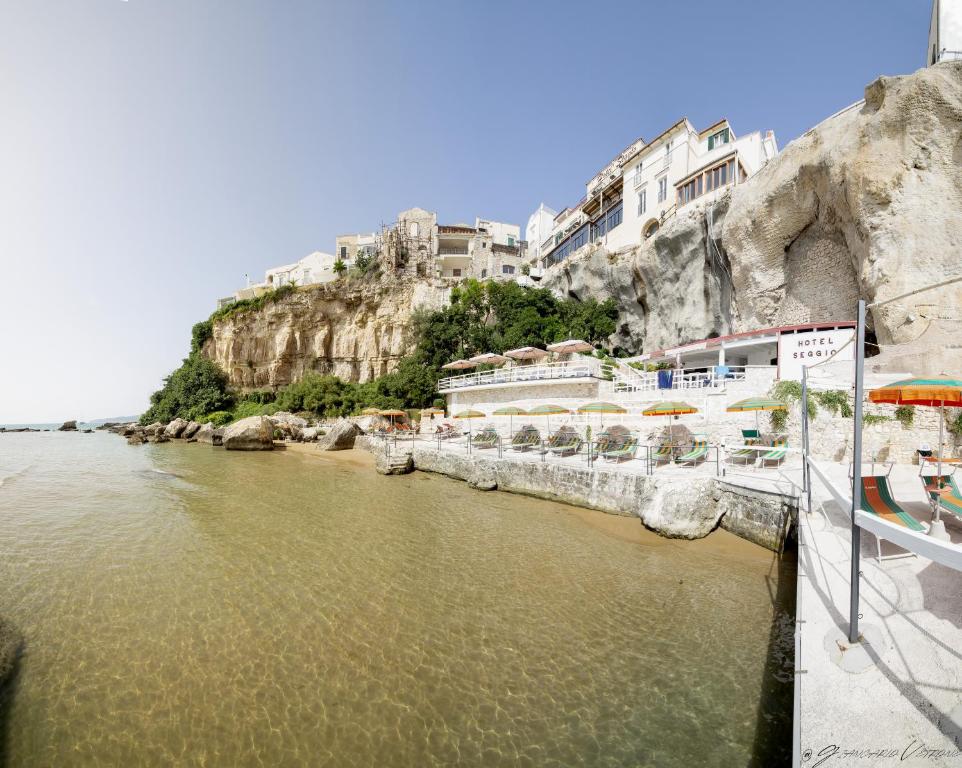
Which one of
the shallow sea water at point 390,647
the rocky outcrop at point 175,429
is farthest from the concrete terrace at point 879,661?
the rocky outcrop at point 175,429

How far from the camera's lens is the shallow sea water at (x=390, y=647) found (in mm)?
3812

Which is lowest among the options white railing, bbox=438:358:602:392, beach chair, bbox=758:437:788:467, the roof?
beach chair, bbox=758:437:788:467

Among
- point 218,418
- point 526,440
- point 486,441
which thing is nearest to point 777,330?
point 526,440

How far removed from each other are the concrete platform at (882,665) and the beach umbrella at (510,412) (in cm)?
1275

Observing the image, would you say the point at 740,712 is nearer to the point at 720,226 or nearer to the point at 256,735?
the point at 256,735

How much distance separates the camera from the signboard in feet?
54.9

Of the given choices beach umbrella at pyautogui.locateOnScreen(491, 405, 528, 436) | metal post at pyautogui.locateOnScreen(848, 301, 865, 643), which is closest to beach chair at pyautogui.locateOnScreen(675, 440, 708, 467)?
beach umbrella at pyautogui.locateOnScreen(491, 405, 528, 436)

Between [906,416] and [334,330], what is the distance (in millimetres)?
44112

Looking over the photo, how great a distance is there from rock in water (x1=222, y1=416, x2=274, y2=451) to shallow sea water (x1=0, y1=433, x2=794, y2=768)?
1788 cm

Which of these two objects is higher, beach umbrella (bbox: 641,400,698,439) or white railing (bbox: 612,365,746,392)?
white railing (bbox: 612,365,746,392)

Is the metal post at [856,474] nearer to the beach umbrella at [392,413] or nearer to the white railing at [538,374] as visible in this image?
the white railing at [538,374]

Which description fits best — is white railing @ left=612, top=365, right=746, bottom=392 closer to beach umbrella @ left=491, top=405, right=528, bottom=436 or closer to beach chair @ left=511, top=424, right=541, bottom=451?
beach chair @ left=511, top=424, right=541, bottom=451

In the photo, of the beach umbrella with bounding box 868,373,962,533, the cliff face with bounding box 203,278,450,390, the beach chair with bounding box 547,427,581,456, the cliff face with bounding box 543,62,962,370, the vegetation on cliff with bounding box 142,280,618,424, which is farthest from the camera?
the cliff face with bounding box 203,278,450,390

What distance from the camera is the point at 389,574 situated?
288 inches
